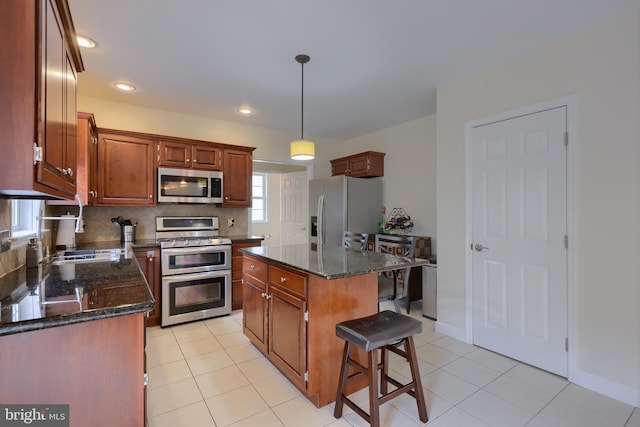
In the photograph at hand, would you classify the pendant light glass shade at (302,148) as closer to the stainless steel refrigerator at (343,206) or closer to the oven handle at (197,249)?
the oven handle at (197,249)

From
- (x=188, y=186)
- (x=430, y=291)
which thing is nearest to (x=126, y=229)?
(x=188, y=186)

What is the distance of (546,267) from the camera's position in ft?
7.89

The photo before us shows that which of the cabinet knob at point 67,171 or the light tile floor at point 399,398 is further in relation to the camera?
the light tile floor at point 399,398

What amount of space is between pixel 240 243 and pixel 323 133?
232 centimetres

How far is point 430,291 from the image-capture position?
11.6ft

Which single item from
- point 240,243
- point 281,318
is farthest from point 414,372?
point 240,243

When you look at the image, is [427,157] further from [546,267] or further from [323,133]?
[546,267]

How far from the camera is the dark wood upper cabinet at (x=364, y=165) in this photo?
183 inches

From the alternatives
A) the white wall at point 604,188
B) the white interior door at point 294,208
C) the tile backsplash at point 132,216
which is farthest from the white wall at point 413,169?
the tile backsplash at point 132,216

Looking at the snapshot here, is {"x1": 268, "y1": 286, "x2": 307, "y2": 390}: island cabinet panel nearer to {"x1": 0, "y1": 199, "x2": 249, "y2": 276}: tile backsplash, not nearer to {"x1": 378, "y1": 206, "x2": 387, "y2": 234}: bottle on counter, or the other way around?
{"x1": 0, "y1": 199, "x2": 249, "y2": 276}: tile backsplash

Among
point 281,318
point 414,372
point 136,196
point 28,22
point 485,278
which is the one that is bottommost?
point 414,372

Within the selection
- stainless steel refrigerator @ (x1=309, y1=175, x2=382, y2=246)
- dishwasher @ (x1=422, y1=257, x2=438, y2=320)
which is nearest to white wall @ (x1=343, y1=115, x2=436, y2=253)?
stainless steel refrigerator @ (x1=309, y1=175, x2=382, y2=246)

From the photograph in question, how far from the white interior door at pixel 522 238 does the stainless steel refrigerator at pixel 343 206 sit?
1.84 meters

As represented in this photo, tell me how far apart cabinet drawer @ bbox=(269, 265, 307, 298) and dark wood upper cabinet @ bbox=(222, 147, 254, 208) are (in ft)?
6.38
